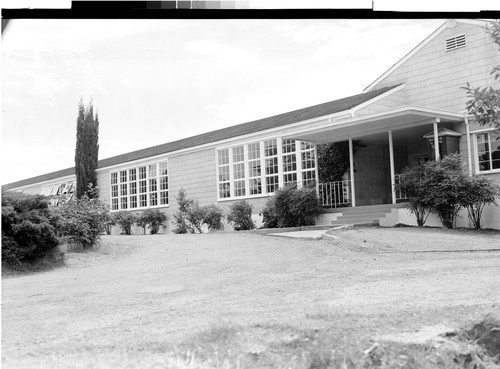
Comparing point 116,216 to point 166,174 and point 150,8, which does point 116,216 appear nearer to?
point 166,174

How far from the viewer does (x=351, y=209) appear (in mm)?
9641

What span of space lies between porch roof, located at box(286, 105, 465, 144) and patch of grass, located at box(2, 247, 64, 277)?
447cm

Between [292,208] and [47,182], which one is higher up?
[47,182]

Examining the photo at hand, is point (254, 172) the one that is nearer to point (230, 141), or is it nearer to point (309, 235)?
point (230, 141)

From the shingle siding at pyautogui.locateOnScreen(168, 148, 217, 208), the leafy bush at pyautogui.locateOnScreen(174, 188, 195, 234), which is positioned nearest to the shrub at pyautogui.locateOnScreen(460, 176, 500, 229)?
the shingle siding at pyautogui.locateOnScreen(168, 148, 217, 208)

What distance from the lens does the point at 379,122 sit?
368 inches

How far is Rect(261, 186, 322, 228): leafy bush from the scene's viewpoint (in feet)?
29.9

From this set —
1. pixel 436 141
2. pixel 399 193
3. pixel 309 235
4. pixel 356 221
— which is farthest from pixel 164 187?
pixel 436 141

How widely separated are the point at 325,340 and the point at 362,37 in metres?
2.76

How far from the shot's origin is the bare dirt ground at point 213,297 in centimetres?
321

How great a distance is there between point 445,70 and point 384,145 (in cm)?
184

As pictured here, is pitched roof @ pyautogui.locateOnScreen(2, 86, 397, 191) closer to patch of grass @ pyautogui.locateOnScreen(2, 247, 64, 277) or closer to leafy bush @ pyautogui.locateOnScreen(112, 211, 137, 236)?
patch of grass @ pyautogui.locateOnScreen(2, 247, 64, 277)

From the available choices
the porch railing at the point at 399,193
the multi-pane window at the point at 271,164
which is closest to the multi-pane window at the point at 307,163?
the multi-pane window at the point at 271,164

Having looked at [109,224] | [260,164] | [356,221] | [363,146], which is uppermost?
[363,146]
